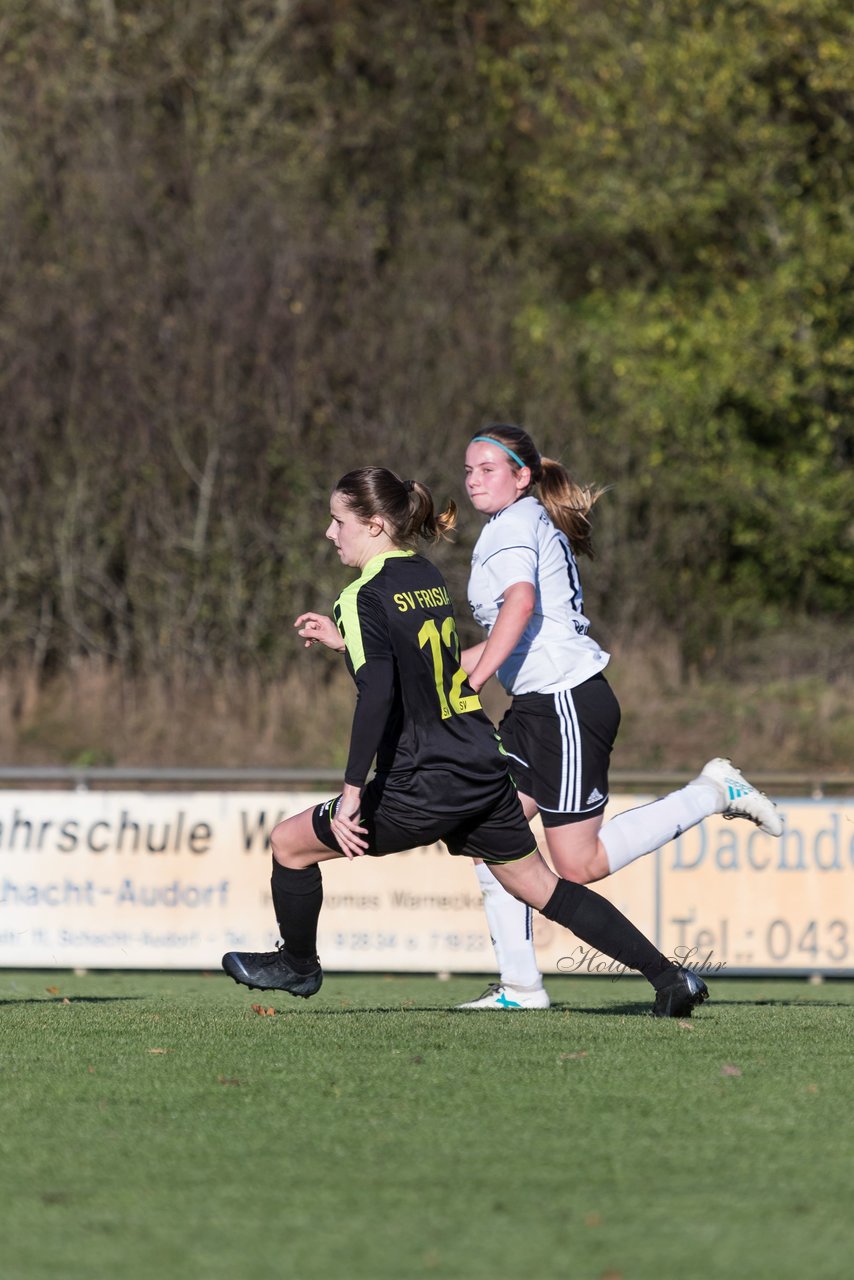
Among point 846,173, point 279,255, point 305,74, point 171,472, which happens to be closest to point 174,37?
point 305,74

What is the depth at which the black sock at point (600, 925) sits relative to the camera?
243 inches

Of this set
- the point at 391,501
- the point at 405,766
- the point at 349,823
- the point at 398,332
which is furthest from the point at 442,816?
the point at 398,332

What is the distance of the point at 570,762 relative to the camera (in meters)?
6.62

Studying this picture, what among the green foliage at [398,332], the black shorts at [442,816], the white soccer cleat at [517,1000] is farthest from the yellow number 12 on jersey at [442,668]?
the green foliage at [398,332]

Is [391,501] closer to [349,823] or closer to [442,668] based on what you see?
[442,668]

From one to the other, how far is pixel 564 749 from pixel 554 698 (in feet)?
0.64

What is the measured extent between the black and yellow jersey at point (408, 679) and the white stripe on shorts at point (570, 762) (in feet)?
1.98

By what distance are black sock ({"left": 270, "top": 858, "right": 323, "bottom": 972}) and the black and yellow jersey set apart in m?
0.48

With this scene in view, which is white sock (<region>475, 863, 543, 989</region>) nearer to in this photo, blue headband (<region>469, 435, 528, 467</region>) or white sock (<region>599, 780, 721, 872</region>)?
white sock (<region>599, 780, 721, 872</region>)

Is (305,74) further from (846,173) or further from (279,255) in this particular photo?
Answer: (846,173)

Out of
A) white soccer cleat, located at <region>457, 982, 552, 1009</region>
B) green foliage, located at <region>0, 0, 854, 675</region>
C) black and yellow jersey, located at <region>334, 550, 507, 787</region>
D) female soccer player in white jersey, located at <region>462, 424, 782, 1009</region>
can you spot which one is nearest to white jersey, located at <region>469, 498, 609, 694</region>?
female soccer player in white jersey, located at <region>462, 424, 782, 1009</region>

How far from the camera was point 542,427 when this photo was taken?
947 inches

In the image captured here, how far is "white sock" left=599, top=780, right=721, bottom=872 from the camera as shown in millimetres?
6641

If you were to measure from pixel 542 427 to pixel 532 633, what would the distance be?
1756cm
